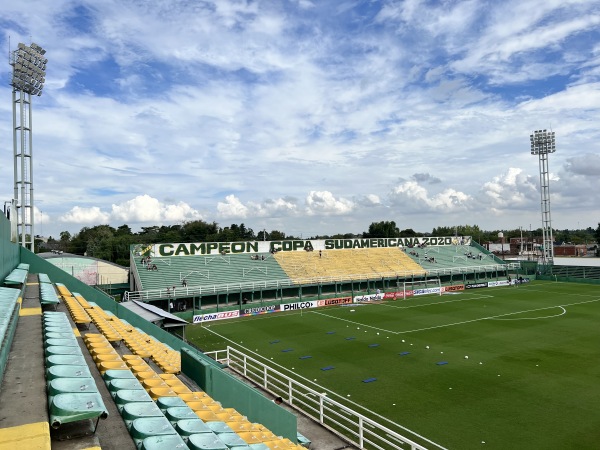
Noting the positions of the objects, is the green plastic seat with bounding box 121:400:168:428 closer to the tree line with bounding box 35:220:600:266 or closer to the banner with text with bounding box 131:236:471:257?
the banner with text with bounding box 131:236:471:257

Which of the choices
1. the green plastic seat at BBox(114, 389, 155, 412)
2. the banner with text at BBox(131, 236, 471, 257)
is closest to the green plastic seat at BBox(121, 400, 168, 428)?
the green plastic seat at BBox(114, 389, 155, 412)

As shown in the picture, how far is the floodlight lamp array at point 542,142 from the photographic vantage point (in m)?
66.1

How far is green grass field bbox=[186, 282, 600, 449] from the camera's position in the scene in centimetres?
1540

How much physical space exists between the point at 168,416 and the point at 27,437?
215 centimetres

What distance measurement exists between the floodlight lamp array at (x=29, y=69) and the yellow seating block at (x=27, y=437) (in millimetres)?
37530

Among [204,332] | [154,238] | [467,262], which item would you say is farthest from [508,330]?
[154,238]

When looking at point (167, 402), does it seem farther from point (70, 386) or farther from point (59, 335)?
point (59, 335)

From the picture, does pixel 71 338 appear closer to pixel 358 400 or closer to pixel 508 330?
pixel 358 400

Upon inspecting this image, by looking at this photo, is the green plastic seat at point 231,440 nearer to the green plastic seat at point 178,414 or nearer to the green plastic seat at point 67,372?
the green plastic seat at point 178,414

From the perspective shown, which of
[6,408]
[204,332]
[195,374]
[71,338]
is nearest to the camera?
[6,408]

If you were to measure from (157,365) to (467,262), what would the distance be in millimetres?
63822

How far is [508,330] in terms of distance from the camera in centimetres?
3133

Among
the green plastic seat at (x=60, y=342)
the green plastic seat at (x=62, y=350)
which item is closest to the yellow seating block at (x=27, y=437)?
the green plastic seat at (x=62, y=350)

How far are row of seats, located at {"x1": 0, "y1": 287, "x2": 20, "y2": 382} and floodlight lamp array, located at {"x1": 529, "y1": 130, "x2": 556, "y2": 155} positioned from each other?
236 ft
